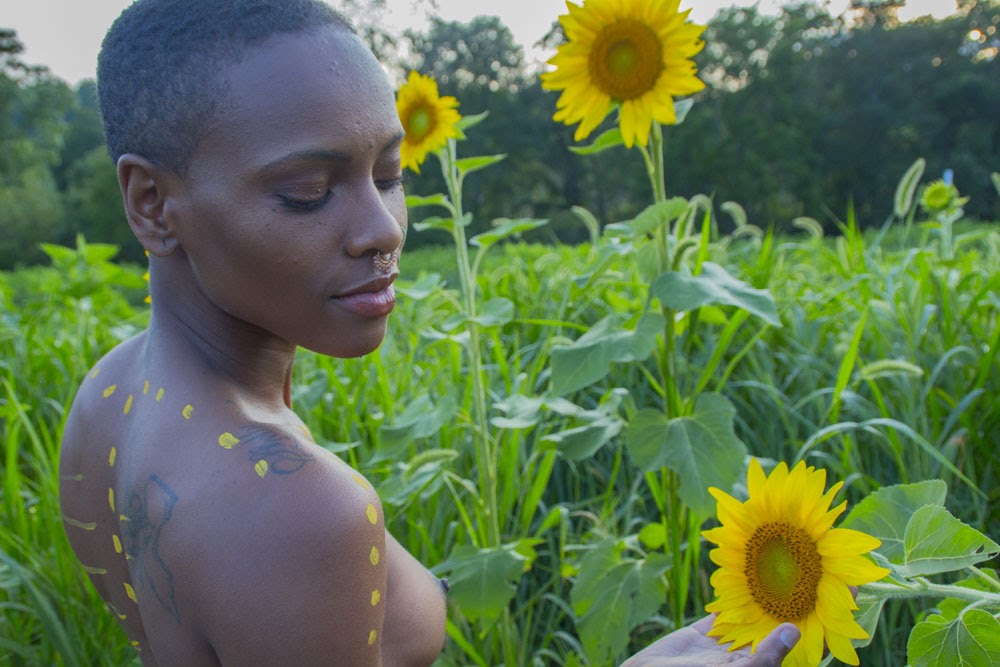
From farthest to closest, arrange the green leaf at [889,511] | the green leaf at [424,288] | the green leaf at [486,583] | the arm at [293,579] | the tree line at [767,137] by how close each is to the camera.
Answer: the tree line at [767,137], the green leaf at [424,288], the green leaf at [486,583], the green leaf at [889,511], the arm at [293,579]

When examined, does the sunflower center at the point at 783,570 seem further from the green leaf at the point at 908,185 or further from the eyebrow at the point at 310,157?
the green leaf at the point at 908,185

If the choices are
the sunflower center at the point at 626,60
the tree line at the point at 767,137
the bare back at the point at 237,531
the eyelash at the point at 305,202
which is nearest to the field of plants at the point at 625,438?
the sunflower center at the point at 626,60

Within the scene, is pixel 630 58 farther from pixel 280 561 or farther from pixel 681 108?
pixel 280 561

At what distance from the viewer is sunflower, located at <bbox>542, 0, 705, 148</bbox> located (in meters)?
1.48

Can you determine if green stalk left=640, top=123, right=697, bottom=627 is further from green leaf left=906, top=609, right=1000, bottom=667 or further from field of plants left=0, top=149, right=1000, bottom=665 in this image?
green leaf left=906, top=609, right=1000, bottom=667

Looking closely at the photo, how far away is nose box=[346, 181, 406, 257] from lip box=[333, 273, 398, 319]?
0.11 feet

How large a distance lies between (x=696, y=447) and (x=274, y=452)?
857 millimetres

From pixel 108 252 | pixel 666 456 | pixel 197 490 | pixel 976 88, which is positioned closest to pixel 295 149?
pixel 197 490

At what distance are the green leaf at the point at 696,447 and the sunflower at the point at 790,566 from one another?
51 centimetres

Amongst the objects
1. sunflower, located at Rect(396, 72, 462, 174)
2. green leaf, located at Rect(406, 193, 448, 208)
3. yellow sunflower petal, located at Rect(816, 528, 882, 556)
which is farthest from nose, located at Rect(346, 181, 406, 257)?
sunflower, located at Rect(396, 72, 462, 174)

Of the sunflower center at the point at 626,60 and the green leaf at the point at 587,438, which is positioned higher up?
the sunflower center at the point at 626,60

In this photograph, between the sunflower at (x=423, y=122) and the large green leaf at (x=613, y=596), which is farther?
the sunflower at (x=423, y=122)

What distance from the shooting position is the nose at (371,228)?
953 millimetres

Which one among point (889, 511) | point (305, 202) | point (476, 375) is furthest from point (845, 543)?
point (476, 375)
